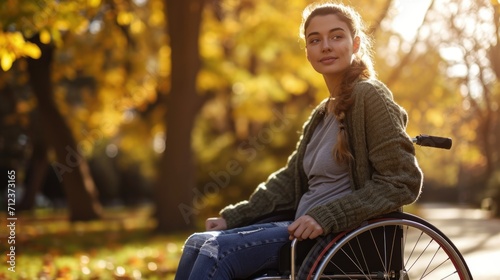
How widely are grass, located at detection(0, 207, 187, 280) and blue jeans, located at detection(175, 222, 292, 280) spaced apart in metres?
3.70

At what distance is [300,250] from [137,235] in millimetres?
10755

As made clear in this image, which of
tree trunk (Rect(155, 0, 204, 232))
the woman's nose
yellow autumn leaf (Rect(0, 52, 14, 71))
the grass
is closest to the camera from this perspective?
the woman's nose

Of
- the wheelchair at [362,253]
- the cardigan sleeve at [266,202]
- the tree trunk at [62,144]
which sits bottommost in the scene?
the wheelchair at [362,253]

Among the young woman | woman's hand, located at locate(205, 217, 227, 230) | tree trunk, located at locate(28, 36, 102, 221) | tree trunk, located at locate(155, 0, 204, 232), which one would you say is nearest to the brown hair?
the young woman

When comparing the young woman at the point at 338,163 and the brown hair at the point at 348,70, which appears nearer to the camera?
the young woman at the point at 338,163

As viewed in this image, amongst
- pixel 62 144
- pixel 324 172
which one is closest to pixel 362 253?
pixel 324 172

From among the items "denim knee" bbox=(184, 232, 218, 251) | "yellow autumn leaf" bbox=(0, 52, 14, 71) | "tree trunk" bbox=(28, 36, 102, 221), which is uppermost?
"tree trunk" bbox=(28, 36, 102, 221)

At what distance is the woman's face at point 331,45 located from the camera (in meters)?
3.40

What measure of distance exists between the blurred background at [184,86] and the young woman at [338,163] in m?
4.24

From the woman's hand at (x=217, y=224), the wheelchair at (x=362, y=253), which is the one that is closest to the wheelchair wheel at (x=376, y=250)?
the wheelchair at (x=362, y=253)

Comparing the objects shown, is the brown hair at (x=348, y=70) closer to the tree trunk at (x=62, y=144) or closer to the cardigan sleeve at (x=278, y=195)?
the cardigan sleeve at (x=278, y=195)

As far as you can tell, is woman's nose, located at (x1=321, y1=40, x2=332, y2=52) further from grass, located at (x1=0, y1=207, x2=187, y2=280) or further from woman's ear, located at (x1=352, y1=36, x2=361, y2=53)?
grass, located at (x1=0, y1=207, x2=187, y2=280)

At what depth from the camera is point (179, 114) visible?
13.5 m

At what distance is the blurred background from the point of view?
39.1 ft
